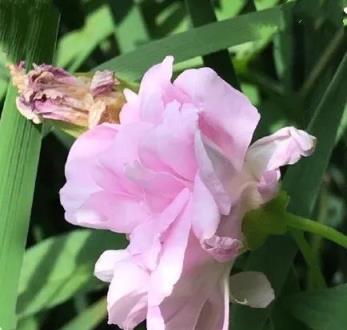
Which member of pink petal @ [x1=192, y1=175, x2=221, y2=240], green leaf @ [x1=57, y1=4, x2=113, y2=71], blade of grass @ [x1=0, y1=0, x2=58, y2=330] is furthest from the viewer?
green leaf @ [x1=57, y1=4, x2=113, y2=71]

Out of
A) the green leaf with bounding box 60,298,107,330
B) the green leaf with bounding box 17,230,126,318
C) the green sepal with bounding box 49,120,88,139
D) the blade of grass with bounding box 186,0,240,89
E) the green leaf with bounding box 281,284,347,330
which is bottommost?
the green leaf with bounding box 60,298,107,330

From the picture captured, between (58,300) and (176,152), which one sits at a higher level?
(176,152)

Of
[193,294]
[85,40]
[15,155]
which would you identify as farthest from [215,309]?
[85,40]

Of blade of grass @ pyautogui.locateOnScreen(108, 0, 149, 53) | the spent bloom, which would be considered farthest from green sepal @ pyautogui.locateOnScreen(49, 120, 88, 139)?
blade of grass @ pyautogui.locateOnScreen(108, 0, 149, 53)

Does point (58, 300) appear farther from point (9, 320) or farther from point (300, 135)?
point (300, 135)

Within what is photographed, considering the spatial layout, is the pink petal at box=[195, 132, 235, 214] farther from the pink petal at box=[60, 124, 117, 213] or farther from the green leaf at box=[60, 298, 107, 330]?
the green leaf at box=[60, 298, 107, 330]

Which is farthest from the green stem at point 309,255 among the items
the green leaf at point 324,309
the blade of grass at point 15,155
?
the blade of grass at point 15,155

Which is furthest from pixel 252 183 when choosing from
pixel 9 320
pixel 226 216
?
pixel 9 320
